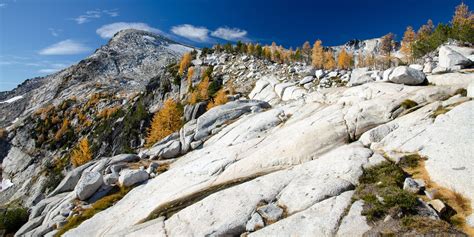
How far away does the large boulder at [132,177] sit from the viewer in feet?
114

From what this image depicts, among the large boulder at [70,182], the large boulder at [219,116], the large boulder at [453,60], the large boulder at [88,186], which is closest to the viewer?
the large boulder at [88,186]

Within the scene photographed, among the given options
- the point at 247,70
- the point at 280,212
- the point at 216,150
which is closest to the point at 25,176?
the point at 247,70

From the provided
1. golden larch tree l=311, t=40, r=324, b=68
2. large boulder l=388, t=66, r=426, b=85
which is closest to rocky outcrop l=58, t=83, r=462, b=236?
large boulder l=388, t=66, r=426, b=85

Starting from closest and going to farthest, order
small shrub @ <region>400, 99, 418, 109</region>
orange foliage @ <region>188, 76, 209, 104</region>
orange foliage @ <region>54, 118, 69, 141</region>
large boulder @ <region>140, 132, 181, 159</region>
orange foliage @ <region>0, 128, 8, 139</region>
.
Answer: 1. small shrub @ <region>400, 99, 418, 109</region>
2. large boulder @ <region>140, 132, 181, 159</region>
3. orange foliage @ <region>188, 76, 209, 104</region>
4. orange foliage @ <region>54, 118, 69, 141</region>
5. orange foliage @ <region>0, 128, 8, 139</region>

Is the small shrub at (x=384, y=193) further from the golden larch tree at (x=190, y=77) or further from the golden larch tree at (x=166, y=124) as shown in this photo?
the golden larch tree at (x=190, y=77)

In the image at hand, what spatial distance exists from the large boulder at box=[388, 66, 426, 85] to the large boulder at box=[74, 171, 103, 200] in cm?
3702

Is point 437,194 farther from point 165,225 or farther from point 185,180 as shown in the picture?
point 185,180

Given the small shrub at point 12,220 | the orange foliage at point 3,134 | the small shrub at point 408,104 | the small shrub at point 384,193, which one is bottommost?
the small shrub at point 12,220

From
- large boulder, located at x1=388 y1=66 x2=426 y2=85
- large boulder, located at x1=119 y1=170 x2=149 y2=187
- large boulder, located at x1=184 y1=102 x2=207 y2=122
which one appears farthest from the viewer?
large boulder, located at x1=184 y1=102 x2=207 y2=122

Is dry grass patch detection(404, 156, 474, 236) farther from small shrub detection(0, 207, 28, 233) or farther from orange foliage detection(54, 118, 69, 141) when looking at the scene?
orange foliage detection(54, 118, 69, 141)

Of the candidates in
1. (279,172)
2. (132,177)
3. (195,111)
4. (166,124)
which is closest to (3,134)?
(166,124)

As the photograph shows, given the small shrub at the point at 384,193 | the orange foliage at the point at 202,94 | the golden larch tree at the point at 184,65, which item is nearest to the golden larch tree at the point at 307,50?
the golden larch tree at the point at 184,65

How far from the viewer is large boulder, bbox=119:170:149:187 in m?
34.6

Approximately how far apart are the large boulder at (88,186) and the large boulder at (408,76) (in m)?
37.0
